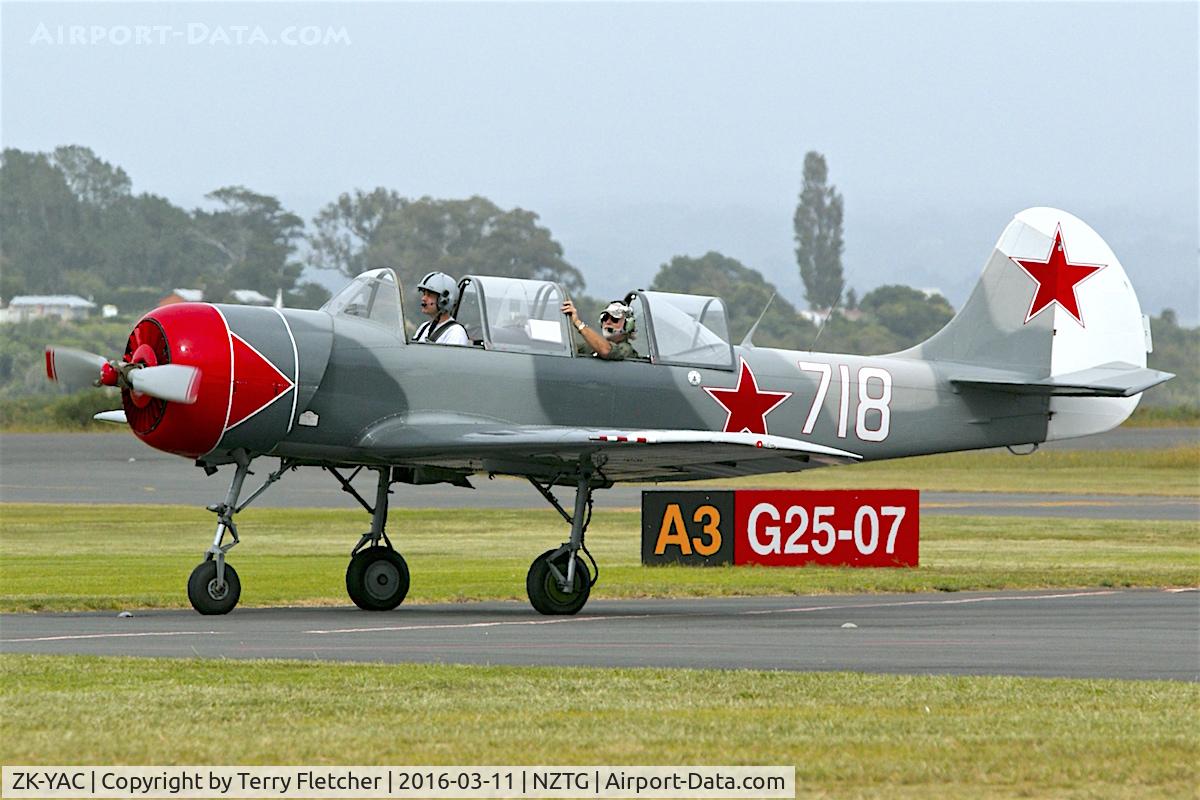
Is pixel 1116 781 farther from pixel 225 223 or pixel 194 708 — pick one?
pixel 225 223

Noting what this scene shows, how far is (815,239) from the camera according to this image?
16388cm

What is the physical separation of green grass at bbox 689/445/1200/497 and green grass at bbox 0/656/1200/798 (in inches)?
1011

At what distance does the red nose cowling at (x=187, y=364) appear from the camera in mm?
15086

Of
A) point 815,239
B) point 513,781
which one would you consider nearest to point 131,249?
point 815,239

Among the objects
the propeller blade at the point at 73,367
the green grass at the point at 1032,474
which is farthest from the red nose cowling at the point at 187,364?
the green grass at the point at 1032,474

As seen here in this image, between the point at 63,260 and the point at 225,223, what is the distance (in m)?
12.1

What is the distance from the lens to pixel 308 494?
41.0m

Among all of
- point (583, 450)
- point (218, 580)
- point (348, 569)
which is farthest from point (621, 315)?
point (218, 580)

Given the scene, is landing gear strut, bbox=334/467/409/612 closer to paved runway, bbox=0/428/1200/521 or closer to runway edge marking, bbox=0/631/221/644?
runway edge marking, bbox=0/631/221/644

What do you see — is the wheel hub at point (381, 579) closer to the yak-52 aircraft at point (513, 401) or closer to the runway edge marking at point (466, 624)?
the yak-52 aircraft at point (513, 401)

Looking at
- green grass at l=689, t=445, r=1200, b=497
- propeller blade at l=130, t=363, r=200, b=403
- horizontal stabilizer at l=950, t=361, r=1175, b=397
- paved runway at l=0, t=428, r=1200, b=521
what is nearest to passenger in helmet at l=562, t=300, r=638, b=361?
propeller blade at l=130, t=363, r=200, b=403

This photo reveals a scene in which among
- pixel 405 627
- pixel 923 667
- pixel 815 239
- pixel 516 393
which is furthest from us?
pixel 815 239

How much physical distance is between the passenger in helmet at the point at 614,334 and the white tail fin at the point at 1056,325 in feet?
13.9

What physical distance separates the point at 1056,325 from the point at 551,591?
7.45 metres
